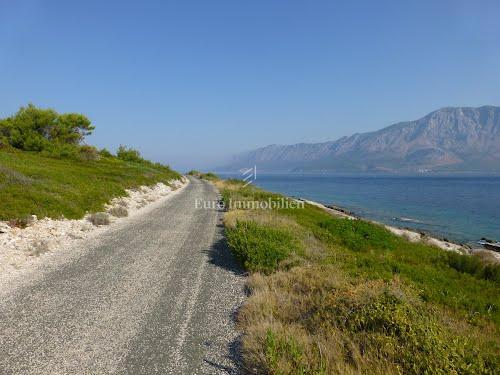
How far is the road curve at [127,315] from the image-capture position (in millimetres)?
5777

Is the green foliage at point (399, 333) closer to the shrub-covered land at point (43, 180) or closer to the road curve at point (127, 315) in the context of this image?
the road curve at point (127, 315)

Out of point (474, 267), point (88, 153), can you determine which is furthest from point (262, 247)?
point (88, 153)

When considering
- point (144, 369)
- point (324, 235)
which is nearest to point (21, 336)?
point (144, 369)

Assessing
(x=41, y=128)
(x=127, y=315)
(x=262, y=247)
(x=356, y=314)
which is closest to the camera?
(x=356, y=314)

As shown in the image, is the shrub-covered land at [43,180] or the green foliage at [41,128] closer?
the shrub-covered land at [43,180]

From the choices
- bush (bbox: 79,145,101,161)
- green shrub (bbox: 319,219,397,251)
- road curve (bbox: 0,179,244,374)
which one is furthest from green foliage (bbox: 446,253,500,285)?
bush (bbox: 79,145,101,161)

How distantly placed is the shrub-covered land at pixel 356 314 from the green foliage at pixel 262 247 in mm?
36

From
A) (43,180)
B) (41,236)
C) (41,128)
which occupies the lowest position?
(41,236)

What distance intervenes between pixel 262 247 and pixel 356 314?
5.59 m

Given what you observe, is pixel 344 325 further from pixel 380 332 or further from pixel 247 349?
pixel 247 349

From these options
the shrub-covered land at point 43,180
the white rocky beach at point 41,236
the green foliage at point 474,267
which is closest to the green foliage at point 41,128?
the shrub-covered land at point 43,180

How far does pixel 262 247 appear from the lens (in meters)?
11.5

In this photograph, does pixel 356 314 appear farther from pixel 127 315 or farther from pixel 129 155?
pixel 129 155

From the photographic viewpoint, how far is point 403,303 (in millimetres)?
6309
